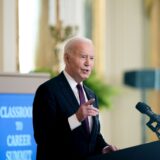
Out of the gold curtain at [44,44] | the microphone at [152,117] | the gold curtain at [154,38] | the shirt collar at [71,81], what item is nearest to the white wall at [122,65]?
the gold curtain at [154,38]

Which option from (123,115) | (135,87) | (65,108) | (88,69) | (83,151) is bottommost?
(123,115)

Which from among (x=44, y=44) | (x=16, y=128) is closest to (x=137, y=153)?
(x=16, y=128)

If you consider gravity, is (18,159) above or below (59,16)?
below

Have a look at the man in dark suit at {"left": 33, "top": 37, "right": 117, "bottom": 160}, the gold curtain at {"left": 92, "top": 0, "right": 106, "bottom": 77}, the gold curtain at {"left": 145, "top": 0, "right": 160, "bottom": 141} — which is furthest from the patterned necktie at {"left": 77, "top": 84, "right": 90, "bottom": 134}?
the gold curtain at {"left": 145, "top": 0, "right": 160, "bottom": 141}

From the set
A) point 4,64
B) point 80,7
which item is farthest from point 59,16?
point 4,64

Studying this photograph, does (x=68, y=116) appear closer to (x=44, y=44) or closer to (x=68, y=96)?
(x=68, y=96)

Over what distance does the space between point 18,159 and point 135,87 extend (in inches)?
186

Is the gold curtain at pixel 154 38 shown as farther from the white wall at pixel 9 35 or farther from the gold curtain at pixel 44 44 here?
the white wall at pixel 9 35

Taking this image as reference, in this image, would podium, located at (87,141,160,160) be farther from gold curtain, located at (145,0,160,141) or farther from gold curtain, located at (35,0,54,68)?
gold curtain, located at (145,0,160,141)

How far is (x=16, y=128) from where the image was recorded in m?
2.15

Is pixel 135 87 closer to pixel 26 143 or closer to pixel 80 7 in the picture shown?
pixel 80 7

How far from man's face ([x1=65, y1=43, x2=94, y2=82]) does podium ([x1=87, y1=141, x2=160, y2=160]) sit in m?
0.28

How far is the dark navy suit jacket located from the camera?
1.57m

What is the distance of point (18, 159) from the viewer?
2119 millimetres
